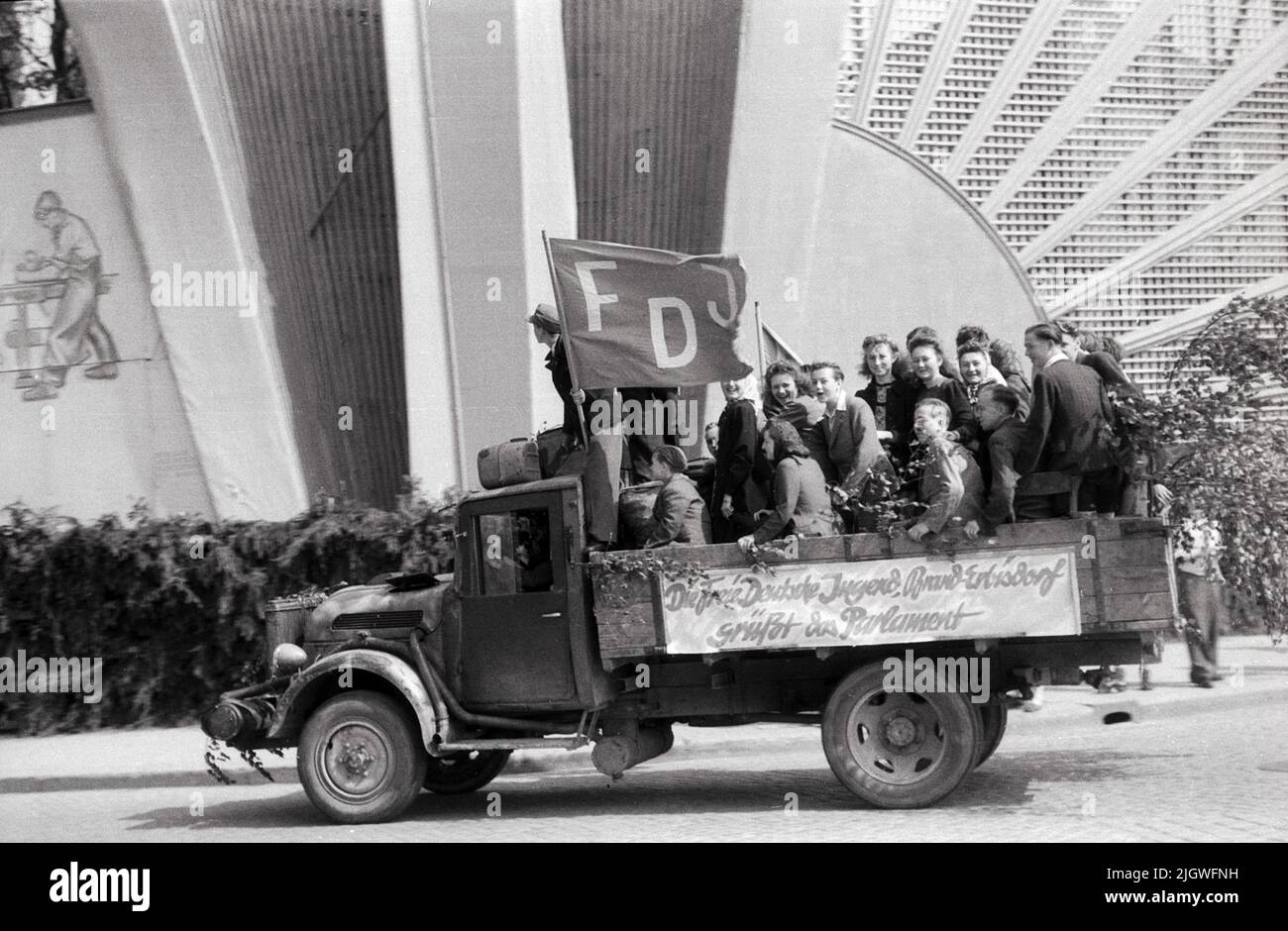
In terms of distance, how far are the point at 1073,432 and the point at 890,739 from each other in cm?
199

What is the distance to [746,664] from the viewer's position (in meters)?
7.82

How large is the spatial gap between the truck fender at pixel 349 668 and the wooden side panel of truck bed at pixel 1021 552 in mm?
1112

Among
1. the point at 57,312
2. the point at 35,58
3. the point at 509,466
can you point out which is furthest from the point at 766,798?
the point at 35,58

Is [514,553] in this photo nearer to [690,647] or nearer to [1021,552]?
[690,647]

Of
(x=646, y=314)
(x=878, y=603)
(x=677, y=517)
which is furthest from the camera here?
(x=646, y=314)

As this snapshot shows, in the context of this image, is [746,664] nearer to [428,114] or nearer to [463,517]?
[463,517]

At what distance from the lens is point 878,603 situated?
7293mm

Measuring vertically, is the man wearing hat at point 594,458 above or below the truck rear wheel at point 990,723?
above

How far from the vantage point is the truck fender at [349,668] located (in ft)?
25.1

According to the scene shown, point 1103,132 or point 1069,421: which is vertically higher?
point 1103,132

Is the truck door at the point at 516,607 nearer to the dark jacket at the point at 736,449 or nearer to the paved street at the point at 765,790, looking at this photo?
the paved street at the point at 765,790

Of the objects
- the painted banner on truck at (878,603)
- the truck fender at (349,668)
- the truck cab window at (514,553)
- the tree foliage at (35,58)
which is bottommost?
the truck fender at (349,668)

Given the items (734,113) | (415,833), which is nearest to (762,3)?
(734,113)

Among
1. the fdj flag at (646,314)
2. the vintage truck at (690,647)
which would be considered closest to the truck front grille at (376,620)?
the vintage truck at (690,647)
